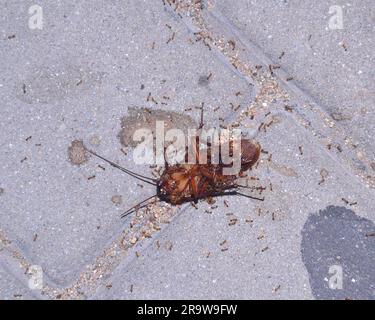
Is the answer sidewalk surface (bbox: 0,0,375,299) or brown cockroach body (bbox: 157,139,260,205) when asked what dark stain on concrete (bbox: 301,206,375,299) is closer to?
sidewalk surface (bbox: 0,0,375,299)

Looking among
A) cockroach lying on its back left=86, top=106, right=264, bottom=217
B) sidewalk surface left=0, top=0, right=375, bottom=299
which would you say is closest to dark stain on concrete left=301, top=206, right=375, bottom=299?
sidewalk surface left=0, top=0, right=375, bottom=299

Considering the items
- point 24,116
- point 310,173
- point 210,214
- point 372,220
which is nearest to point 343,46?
point 310,173

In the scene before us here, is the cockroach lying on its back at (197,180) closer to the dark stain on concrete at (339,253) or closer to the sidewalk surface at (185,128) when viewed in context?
the sidewalk surface at (185,128)

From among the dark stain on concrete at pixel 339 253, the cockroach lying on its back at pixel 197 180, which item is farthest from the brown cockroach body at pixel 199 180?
the dark stain on concrete at pixel 339 253

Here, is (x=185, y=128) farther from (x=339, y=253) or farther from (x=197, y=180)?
(x=339, y=253)

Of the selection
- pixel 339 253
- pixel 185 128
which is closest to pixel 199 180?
pixel 185 128

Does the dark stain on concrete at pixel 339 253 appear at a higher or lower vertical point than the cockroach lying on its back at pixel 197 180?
lower
